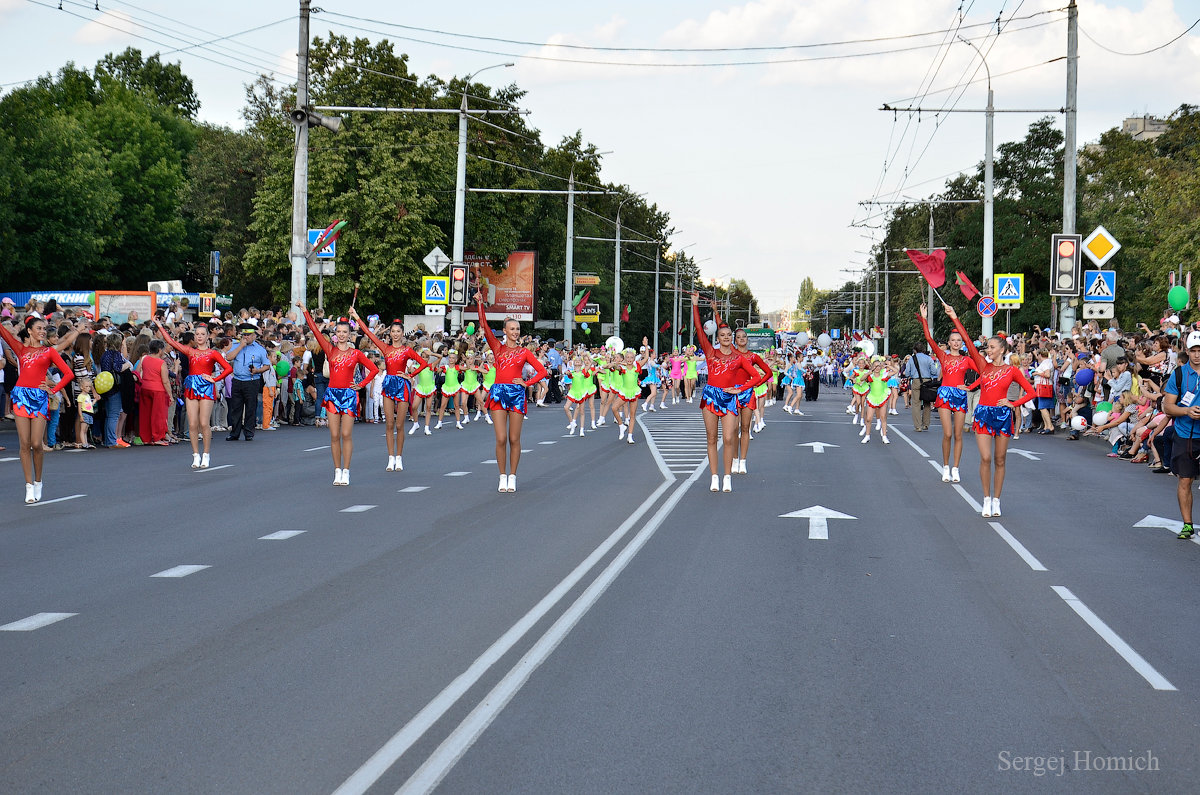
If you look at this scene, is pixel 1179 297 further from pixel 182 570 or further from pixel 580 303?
pixel 580 303

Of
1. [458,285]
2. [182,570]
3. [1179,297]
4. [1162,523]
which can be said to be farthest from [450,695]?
[458,285]

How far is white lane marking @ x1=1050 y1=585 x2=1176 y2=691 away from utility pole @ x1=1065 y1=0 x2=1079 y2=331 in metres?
22.0

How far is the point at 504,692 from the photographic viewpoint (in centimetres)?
612

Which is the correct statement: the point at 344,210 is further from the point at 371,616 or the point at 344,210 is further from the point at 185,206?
the point at 371,616

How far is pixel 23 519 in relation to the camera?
12359mm

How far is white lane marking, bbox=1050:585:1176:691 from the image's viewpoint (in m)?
6.63

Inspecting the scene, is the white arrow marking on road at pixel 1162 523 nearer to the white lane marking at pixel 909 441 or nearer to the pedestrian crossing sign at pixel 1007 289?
the white lane marking at pixel 909 441

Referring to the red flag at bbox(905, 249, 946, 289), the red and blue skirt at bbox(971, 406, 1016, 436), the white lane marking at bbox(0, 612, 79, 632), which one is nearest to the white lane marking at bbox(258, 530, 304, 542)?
the white lane marking at bbox(0, 612, 79, 632)

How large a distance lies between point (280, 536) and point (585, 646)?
5074 millimetres

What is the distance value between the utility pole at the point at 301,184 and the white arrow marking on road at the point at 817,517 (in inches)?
678

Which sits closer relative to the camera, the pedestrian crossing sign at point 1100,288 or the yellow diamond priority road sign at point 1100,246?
the pedestrian crossing sign at point 1100,288

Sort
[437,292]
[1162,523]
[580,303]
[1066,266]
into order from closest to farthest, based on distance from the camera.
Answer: [1162,523] < [1066,266] < [437,292] < [580,303]

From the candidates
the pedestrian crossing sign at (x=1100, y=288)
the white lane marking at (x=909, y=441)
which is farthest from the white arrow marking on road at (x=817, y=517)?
the pedestrian crossing sign at (x=1100, y=288)

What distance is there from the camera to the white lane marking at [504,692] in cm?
494
